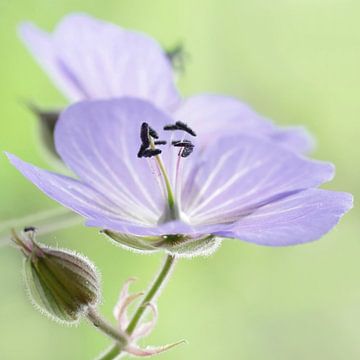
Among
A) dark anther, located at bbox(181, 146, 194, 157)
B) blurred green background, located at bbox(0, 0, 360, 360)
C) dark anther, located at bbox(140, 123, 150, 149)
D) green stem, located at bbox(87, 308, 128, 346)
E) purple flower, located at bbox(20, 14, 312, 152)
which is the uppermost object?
blurred green background, located at bbox(0, 0, 360, 360)

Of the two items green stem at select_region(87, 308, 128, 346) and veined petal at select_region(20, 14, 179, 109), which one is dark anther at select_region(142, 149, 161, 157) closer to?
green stem at select_region(87, 308, 128, 346)

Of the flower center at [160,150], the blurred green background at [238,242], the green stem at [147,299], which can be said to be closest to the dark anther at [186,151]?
the flower center at [160,150]

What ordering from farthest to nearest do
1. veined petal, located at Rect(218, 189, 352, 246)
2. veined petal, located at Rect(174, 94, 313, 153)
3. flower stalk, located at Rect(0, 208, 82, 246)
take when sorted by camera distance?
veined petal, located at Rect(174, 94, 313, 153) → flower stalk, located at Rect(0, 208, 82, 246) → veined petal, located at Rect(218, 189, 352, 246)

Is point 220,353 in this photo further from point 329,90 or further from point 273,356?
point 329,90

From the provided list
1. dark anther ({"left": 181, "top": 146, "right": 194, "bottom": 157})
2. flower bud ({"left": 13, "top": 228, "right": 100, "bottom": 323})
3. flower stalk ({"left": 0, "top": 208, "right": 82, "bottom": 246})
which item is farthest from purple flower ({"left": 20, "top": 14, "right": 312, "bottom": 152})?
flower bud ({"left": 13, "top": 228, "right": 100, "bottom": 323})

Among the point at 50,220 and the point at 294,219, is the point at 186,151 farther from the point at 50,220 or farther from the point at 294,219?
the point at 50,220

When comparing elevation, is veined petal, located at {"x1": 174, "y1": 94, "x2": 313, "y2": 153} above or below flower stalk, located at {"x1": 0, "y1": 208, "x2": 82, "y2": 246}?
above

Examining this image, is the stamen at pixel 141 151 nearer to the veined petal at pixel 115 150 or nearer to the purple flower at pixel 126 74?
the veined petal at pixel 115 150
